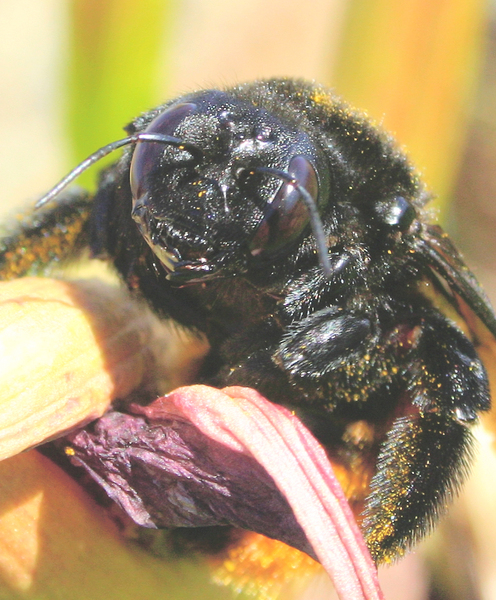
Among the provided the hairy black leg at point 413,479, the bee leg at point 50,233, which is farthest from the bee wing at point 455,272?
the bee leg at point 50,233

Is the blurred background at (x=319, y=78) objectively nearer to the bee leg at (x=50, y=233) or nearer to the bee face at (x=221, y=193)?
the bee leg at (x=50, y=233)

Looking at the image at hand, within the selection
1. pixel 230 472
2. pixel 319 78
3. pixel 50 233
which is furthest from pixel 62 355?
pixel 319 78

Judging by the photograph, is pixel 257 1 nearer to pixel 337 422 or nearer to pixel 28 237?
pixel 28 237

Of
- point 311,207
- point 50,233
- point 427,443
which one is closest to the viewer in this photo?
point 311,207

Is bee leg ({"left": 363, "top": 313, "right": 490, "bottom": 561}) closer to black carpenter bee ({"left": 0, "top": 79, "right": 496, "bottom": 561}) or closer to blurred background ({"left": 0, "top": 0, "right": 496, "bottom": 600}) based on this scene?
black carpenter bee ({"left": 0, "top": 79, "right": 496, "bottom": 561})

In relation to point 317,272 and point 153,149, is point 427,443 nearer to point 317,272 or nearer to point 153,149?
point 317,272

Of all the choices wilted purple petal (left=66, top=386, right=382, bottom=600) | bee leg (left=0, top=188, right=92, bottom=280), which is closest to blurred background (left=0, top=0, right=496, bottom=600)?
bee leg (left=0, top=188, right=92, bottom=280)

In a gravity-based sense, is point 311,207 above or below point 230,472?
above

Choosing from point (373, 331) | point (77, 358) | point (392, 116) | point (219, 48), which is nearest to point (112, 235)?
point (77, 358)
